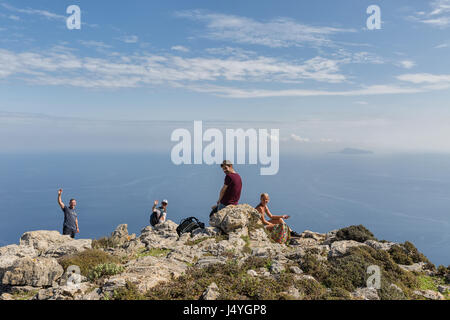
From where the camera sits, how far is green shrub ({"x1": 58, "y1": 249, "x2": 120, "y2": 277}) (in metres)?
9.36

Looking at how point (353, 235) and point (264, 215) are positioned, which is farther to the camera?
point (353, 235)

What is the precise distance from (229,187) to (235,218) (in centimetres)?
161

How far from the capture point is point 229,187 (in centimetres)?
1445

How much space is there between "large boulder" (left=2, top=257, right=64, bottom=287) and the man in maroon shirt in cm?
790

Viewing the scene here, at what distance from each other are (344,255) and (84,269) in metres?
9.31

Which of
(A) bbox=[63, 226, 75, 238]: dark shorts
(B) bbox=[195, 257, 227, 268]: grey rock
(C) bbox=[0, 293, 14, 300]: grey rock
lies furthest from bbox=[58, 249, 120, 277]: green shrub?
(A) bbox=[63, 226, 75, 238]: dark shorts

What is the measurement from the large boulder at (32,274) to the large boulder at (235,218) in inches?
294

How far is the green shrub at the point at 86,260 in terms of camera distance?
936 centimetres

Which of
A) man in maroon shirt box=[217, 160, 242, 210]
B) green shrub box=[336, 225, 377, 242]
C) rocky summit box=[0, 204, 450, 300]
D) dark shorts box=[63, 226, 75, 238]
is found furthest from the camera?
dark shorts box=[63, 226, 75, 238]

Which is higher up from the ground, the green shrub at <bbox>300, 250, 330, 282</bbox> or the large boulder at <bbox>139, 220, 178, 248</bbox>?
the green shrub at <bbox>300, 250, 330, 282</bbox>

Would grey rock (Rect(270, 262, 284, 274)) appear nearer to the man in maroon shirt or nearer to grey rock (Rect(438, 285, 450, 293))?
the man in maroon shirt

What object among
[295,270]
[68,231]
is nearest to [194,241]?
[295,270]

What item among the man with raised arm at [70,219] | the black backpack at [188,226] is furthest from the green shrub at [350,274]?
the man with raised arm at [70,219]

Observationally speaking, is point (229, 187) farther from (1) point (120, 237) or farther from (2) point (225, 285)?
A: (1) point (120, 237)
